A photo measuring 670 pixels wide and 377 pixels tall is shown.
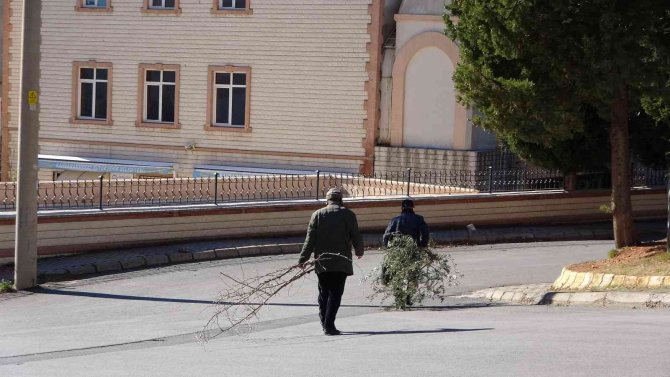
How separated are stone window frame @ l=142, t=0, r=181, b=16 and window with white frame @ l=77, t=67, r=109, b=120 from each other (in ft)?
7.60

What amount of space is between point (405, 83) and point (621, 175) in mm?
13381

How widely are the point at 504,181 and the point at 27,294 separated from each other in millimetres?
11854

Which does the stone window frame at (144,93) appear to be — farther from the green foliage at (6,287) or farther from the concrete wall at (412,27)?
the green foliage at (6,287)

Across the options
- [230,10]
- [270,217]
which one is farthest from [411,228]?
[230,10]

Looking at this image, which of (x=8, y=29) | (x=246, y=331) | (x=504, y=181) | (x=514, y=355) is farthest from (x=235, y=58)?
(x=514, y=355)

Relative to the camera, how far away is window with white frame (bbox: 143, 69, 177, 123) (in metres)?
34.5

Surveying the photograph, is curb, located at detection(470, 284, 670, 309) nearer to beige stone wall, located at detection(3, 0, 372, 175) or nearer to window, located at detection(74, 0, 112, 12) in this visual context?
beige stone wall, located at detection(3, 0, 372, 175)

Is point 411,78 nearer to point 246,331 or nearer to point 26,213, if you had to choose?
point 26,213

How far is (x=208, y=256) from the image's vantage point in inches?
866

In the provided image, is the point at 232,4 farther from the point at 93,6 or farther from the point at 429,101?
the point at 429,101

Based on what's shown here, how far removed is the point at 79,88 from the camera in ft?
117

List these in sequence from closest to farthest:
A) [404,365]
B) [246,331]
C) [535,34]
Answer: [404,365]
[246,331]
[535,34]

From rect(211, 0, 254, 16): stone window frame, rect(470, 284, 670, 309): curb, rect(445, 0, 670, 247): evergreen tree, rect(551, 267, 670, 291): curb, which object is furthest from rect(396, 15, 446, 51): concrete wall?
rect(551, 267, 670, 291): curb

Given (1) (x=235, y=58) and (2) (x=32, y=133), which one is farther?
(1) (x=235, y=58)
